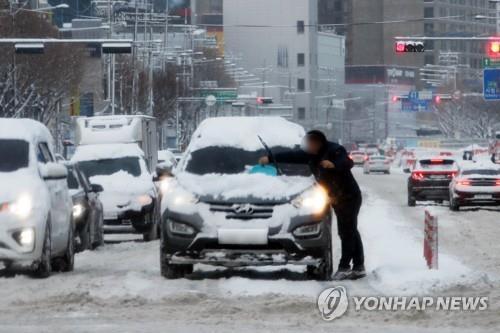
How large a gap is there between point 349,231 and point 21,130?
159 inches

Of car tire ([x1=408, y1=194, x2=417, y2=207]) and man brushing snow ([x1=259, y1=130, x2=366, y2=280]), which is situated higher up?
man brushing snow ([x1=259, y1=130, x2=366, y2=280])

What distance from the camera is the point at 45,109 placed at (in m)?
76.9

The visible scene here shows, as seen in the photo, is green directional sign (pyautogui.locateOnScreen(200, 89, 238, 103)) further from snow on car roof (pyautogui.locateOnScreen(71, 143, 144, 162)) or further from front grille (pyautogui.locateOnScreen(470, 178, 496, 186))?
snow on car roof (pyautogui.locateOnScreen(71, 143, 144, 162))

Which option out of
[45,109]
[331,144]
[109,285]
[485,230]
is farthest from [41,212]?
[45,109]

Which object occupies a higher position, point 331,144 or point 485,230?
point 331,144

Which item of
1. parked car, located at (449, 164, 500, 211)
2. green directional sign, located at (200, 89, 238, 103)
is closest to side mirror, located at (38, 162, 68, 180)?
parked car, located at (449, 164, 500, 211)

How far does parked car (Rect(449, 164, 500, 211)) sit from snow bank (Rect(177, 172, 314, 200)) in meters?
25.3

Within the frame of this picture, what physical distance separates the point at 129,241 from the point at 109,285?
13.1m

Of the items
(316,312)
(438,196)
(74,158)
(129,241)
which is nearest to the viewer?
(316,312)

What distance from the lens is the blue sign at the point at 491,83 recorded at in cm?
7088

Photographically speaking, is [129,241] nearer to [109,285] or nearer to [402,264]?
[402,264]

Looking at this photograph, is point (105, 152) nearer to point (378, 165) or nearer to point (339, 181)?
point (339, 181)

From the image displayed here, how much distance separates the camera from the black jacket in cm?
1783

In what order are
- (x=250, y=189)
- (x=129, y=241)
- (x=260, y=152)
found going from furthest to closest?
1. (x=129, y=241)
2. (x=260, y=152)
3. (x=250, y=189)
